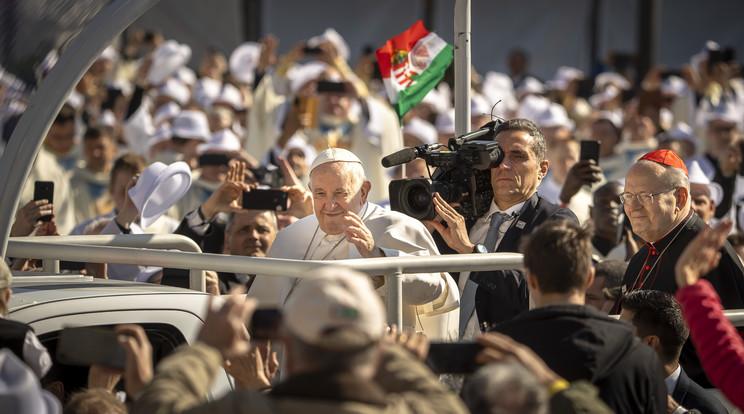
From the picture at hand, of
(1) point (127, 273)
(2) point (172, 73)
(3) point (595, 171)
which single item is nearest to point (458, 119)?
(3) point (595, 171)

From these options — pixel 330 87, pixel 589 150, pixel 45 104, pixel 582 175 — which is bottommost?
pixel 582 175

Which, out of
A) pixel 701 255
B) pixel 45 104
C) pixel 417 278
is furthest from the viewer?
pixel 417 278

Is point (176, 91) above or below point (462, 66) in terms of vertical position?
above

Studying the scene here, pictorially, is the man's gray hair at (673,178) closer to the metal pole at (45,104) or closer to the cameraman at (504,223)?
the cameraman at (504,223)

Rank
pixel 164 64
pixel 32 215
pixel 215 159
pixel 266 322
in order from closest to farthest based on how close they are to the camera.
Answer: pixel 266 322, pixel 32 215, pixel 215 159, pixel 164 64

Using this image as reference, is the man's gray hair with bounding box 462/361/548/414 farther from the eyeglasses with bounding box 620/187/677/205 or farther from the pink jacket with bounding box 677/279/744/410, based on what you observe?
the eyeglasses with bounding box 620/187/677/205

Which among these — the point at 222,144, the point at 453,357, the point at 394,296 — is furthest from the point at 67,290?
the point at 222,144

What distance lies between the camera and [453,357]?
3.70 metres

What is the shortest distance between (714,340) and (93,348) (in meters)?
1.69

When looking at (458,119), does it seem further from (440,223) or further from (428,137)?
(428,137)

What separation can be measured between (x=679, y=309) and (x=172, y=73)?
1257 cm

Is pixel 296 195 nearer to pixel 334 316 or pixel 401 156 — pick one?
pixel 401 156

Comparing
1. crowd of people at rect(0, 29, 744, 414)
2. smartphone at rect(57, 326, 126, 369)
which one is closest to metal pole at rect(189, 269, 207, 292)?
crowd of people at rect(0, 29, 744, 414)

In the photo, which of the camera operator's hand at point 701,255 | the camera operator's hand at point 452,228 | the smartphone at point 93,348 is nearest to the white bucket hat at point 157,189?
the camera operator's hand at point 452,228
